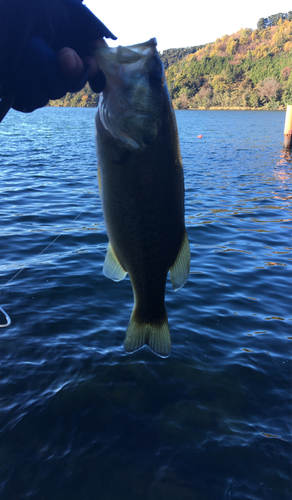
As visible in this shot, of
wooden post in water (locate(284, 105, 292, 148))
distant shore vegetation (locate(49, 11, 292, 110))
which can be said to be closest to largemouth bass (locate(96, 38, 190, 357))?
wooden post in water (locate(284, 105, 292, 148))

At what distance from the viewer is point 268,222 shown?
412 inches

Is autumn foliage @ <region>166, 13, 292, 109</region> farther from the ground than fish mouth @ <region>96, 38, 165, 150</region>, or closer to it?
farther from the ground

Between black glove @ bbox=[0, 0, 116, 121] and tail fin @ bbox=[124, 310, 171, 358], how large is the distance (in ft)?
5.36

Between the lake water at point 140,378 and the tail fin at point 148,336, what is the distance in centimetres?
147

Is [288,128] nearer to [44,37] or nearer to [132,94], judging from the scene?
[132,94]

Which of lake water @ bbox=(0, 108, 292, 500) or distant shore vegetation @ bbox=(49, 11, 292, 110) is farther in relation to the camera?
distant shore vegetation @ bbox=(49, 11, 292, 110)

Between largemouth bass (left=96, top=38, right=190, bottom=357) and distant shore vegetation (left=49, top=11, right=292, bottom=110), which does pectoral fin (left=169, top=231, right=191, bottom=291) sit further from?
distant shore vegetation (left=49, top=11, right=292, bottom=110)

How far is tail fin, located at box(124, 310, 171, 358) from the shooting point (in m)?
2.62

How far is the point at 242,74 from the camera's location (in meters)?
128

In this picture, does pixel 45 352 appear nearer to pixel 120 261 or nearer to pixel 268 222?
pixel 120 261

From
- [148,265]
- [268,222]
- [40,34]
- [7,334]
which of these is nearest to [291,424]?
[148,265]

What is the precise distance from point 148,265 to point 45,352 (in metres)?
3.04

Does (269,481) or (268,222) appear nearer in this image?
(269,481)

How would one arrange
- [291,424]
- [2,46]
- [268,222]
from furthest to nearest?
[268,222] < [291,424] < [2,46]
